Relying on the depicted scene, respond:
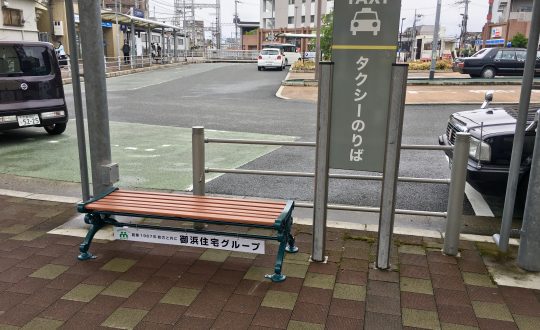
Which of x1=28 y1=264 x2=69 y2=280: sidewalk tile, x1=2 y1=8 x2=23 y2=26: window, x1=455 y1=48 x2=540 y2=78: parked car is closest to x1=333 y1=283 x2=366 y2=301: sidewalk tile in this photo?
x1=28 y1=264 x2=69 y2=280: sidewalk tile

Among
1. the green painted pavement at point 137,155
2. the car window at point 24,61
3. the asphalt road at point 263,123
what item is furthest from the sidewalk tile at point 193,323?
the car window at point 24,61

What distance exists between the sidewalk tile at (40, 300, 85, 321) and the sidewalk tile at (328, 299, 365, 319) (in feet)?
5.67

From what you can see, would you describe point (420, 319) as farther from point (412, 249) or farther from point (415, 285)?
point (412, 249)

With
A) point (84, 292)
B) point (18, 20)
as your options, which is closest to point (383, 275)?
point (84, 292)

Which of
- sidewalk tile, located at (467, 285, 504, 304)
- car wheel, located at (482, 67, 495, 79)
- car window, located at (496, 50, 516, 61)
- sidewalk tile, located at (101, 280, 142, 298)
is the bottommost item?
sidewalk tile, located at (101, 280, 142, 298)

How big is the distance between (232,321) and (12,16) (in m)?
26.6

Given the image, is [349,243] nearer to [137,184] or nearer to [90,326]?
[90,326]

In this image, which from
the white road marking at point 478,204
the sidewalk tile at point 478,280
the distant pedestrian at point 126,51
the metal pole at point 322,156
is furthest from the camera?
the distant pedestrian at point 126,51

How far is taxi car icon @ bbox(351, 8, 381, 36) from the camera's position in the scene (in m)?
3.21

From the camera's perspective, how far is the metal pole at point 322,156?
3.42 m

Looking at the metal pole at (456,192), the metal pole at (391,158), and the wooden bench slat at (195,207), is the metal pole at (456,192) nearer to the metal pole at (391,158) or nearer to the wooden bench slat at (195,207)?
the metal pole at (391,158)

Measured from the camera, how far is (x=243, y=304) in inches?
127

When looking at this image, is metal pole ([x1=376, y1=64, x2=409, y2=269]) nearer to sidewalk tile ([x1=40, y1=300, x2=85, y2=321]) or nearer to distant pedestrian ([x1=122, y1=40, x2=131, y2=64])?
sidewalk tile ([x1=40, y1=300, x2=85, y2=321])

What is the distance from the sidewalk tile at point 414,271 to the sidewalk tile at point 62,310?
2.42m
